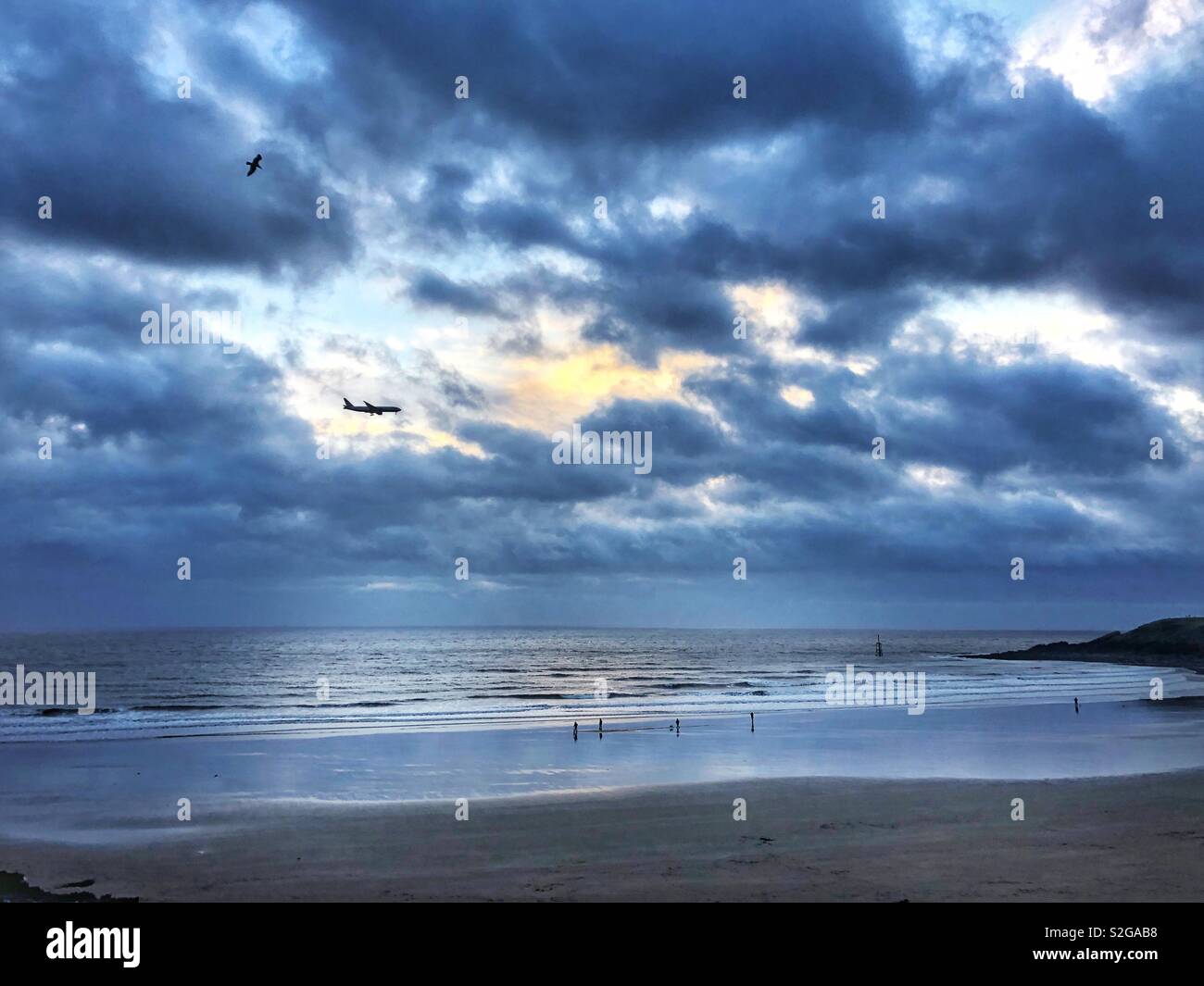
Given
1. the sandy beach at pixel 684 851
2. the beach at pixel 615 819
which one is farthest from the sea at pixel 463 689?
the sandy beach at pixel 684 851

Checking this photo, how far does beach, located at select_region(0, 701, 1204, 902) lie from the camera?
17.3 meters

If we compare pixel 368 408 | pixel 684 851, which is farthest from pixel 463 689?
pixel 684 851

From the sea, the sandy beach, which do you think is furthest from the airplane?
the sandy beach

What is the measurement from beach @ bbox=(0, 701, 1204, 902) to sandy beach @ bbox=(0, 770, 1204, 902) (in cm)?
8

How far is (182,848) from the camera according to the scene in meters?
20.7

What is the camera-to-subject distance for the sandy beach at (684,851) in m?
16.8

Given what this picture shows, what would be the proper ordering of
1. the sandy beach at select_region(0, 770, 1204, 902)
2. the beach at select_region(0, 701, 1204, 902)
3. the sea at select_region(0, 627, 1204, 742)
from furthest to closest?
the sea at select_region(0, 627, 1204, 742)
the beach at select_region(0, 701, 1204, 902)
the sandy beach at select_region(0, 770, 1204, 902)

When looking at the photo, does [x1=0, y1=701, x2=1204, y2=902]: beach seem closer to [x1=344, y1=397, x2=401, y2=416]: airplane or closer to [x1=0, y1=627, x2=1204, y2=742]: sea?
[x1=0, y1=627, x2=1204, y2=742]: sea

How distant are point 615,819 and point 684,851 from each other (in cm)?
392

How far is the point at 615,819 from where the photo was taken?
23234 mm

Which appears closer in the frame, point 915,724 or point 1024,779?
point 1024,779
